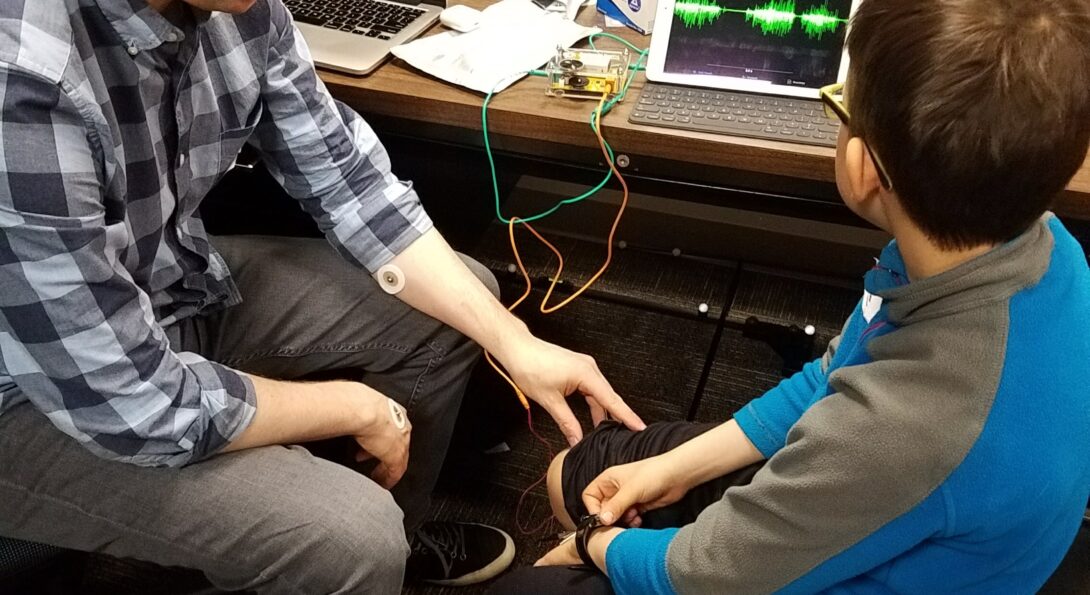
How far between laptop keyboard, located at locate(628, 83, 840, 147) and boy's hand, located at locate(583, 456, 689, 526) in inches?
16.8

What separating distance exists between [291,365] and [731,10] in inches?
30.4

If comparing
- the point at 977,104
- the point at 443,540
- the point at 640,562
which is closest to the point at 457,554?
the point at 443,540

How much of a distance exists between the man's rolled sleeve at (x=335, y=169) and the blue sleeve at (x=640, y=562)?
0.51 m

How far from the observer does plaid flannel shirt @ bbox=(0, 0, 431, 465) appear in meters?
0.72

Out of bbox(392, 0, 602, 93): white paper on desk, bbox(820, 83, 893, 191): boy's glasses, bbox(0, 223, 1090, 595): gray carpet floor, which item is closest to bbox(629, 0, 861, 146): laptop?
bbox(392, 0, 602, 93): white paper on desk

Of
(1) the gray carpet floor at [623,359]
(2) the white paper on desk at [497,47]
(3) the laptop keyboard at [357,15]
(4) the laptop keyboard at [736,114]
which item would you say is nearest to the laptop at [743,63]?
(4) the laptop keyboard at [736,114]

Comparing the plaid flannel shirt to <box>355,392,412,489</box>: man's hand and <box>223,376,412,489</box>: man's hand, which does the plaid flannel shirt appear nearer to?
<box>223,376,412,489</box>: man's hand

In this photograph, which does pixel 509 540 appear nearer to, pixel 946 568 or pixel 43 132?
pixel 946 568

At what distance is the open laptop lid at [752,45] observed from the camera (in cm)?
111

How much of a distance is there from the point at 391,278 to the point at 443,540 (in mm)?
464

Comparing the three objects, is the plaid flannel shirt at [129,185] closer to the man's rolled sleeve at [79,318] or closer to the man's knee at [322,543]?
the man's rolled sleeve at [79,318]

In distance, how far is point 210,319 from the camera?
1.10 metres

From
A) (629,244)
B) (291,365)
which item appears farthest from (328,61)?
(629,244)

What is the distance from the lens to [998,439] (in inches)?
24.3
